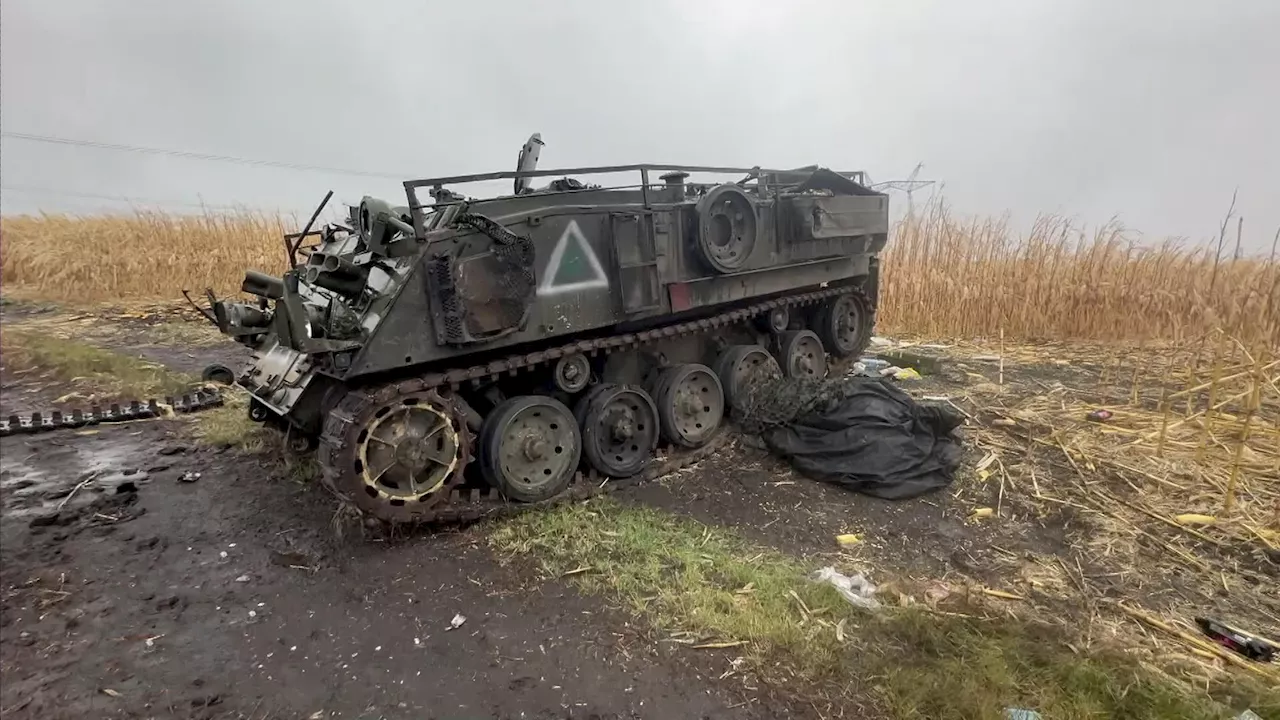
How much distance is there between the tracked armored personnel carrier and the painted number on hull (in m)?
→ 0.01

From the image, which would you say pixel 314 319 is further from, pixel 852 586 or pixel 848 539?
pixel 848 539

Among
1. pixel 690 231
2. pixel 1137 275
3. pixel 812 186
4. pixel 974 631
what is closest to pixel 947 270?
pixel 1137 275

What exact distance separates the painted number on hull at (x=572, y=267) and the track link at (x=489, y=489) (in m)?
0.42

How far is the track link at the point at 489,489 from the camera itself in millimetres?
4426

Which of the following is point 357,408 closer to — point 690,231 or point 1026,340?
point 690,231

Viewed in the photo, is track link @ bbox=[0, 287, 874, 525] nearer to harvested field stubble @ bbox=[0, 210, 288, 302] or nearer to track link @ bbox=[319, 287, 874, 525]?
track link @ bbox=[319, 287, 874, 525]

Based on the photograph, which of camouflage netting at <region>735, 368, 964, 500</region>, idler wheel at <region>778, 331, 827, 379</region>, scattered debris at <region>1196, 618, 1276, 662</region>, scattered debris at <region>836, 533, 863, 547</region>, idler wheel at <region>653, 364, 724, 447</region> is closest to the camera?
scattered debris at <region>1196, 618, 1276, 662</region>

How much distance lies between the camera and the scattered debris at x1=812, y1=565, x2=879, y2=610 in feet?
13.2

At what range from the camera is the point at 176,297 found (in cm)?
1202

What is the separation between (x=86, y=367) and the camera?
3.21 m

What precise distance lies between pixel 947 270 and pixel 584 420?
8.48 meters

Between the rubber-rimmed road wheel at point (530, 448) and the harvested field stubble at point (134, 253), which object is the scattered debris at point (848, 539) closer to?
the rubber-rimmed road wheel at point (530, 448)

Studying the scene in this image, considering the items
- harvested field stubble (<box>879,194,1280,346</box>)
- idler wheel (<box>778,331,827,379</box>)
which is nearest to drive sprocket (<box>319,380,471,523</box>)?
idler wheel (<box>778,331,827,379</box>)

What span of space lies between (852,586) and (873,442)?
1.84 meters
